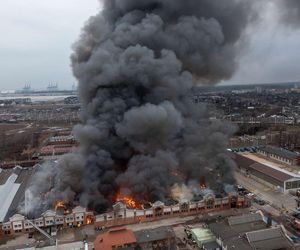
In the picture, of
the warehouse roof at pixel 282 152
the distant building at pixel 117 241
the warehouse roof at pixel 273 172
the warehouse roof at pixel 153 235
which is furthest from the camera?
the warehouse roof at pixel 282 152

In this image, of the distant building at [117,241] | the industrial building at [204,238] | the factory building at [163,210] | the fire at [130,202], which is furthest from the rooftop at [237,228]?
the fire at [130,202]

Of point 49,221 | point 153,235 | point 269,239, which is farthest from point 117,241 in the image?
point 269,239

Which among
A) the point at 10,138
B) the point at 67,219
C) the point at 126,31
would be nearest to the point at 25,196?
the point at 67,219

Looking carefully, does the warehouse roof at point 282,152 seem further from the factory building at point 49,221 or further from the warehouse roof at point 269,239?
the factory building at point 49,221

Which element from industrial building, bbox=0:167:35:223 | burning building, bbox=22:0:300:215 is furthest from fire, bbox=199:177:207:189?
industrial building, bbox=0:167:35:223

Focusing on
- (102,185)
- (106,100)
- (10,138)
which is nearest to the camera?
(102,185)

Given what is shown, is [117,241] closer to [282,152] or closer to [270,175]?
[270,175]

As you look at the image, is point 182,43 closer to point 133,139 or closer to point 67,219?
point 133,139
